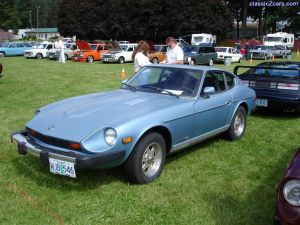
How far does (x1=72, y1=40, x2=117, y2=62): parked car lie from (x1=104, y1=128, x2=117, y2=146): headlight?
24.5 metres

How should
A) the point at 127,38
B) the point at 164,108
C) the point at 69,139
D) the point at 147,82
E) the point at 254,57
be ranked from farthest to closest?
the point at 127,38 → the point at 254,57 → the point at 147,82 → the point at 164,108 → the point at 69,139

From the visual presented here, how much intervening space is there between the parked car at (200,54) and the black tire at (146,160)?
2111 centimetres

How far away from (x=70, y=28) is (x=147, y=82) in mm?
55518

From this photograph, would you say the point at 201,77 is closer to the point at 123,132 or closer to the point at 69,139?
the point at 123,132

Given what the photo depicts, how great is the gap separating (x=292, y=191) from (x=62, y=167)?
2.39 meters

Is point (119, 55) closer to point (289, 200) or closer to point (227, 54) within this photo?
point (227, 54)

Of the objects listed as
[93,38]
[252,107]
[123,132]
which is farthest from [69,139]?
[93,38]

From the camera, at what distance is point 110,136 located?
13.7 feet

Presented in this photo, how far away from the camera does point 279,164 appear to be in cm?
550

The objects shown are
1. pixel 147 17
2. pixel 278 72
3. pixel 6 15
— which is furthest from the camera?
pixel 6 15

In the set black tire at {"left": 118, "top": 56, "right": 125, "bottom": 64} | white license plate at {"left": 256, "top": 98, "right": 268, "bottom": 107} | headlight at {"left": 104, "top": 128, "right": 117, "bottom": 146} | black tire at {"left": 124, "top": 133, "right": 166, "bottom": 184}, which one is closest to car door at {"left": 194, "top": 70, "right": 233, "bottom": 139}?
black tire at {"left": 124, "top": 133, "right": 166, "bottom": 184}

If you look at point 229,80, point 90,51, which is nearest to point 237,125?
point 229,80

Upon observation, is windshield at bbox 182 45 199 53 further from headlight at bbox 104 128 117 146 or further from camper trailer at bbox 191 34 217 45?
headlight at bbox 104 128 117 146

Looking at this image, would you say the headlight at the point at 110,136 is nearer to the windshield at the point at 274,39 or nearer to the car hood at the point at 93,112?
the car hood at the point at 93,112
